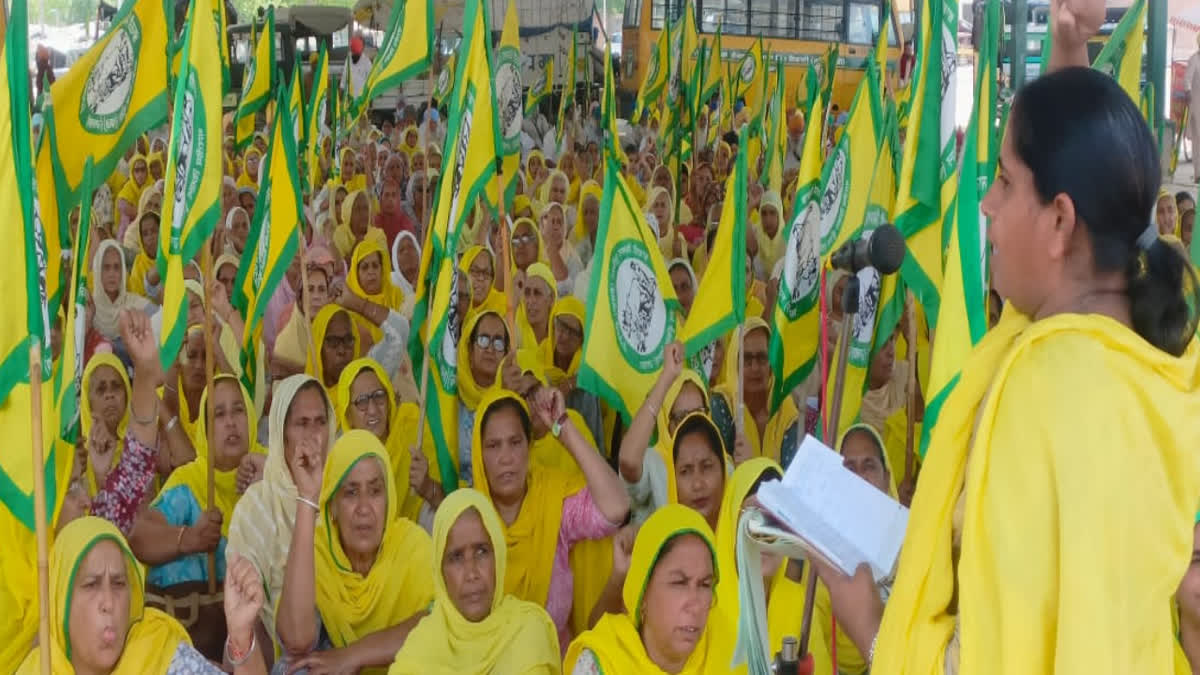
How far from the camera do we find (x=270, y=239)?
15.6 ft

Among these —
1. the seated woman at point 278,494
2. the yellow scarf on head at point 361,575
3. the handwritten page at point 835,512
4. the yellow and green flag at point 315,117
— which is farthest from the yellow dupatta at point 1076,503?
the yellow and green flag at point 315,117

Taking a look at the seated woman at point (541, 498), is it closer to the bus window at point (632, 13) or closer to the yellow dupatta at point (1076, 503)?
the yellow dupatta at point (1076, 503)

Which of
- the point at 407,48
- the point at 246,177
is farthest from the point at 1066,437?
the point at 246,177

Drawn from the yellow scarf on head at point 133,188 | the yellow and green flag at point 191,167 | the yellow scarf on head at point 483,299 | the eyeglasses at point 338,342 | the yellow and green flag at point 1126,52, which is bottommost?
the eyeglasses at point 338,342

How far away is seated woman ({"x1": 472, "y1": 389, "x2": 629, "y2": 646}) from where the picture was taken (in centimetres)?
349

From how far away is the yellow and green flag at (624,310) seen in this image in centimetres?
432

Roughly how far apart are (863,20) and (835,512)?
16.2 metres

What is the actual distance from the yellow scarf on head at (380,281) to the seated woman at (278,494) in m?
2.42

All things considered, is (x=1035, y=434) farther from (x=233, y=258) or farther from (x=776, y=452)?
(x=233, y=258)

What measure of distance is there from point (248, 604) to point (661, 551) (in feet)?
2.56

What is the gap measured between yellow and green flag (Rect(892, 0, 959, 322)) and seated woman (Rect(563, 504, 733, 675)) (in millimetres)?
819

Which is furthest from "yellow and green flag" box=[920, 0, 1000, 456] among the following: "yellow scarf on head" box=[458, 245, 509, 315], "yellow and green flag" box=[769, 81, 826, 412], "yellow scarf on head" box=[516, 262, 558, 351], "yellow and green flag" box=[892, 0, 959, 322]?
"yellow scarf on head" box=[458, 245, 509, 315]

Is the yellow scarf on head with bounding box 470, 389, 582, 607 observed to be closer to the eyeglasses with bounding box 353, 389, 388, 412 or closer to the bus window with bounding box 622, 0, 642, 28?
the eyeglasses with bounding box 353, 389, 388, 412

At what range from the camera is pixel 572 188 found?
363 inches
